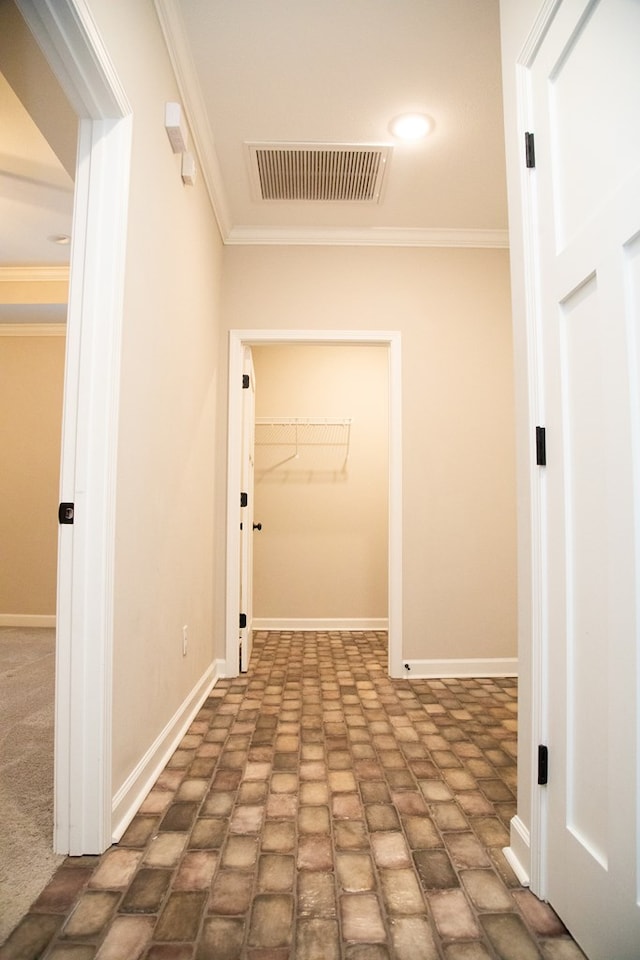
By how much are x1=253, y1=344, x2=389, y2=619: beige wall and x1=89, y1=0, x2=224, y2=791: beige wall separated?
5.56ft

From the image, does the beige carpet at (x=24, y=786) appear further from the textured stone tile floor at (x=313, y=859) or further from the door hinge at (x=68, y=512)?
the door hinge at (x=68, y=512)

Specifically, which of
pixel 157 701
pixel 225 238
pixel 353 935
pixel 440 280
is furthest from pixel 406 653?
pixel 225 238

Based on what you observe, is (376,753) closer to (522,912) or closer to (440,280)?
(522,912)

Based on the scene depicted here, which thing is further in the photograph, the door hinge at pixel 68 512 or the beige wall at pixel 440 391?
the beige wall at pixel 440 391

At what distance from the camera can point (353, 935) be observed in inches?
38.7

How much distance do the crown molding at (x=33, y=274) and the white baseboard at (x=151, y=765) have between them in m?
3.29

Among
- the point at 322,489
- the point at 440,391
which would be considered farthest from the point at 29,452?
the point at 440,391

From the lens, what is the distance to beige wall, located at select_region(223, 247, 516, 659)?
9.41 feet

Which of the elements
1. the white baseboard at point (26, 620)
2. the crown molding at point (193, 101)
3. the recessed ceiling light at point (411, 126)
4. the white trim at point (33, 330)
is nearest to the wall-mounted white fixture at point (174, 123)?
the crown molding at point (193, 101)

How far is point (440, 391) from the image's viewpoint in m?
2.95

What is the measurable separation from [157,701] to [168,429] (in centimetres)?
102

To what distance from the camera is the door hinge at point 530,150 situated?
1.20 metres

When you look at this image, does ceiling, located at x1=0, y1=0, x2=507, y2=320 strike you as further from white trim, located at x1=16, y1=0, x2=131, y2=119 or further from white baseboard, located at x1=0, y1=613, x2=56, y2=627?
white baseboard, located at x1=0, y1=613, x2=56, y2=627

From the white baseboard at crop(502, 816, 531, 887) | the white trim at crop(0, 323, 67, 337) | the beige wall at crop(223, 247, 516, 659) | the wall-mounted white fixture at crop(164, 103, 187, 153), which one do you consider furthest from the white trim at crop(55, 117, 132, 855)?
the white trim at crop(0, 323, 67, 337)
